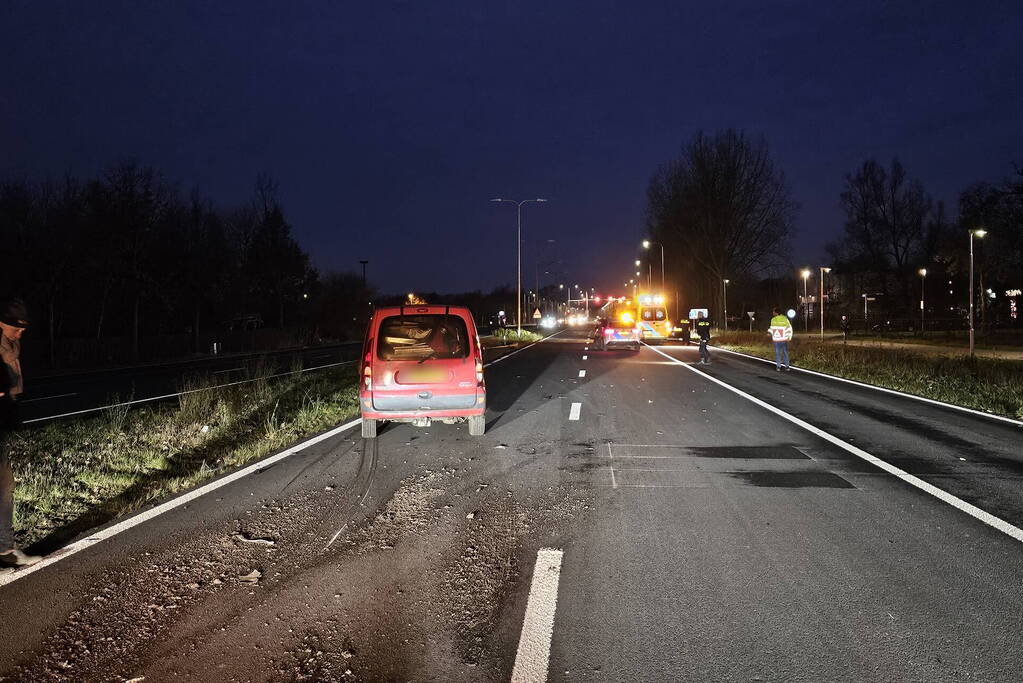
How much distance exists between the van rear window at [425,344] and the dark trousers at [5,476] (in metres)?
4.82

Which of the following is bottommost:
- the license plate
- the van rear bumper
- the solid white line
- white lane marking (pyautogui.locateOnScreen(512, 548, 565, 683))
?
white lane marking (pyautogui.locateOnScreen(512, 548, 565, 683))

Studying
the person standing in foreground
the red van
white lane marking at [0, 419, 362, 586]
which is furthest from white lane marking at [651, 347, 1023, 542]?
the person standing in foreground

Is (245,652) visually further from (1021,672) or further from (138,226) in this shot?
(138,226)

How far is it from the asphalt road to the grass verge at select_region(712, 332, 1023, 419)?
556 centimetres

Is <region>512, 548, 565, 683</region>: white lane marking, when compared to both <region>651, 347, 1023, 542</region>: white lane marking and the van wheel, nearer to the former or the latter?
<region>651, 347, 1023, 542</region>: white lane marking

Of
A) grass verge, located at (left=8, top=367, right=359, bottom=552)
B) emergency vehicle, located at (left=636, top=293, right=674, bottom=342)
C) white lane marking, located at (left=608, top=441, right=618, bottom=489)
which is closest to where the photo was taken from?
grass verge, located at (left=8, top=367, right=359, bottom=552)

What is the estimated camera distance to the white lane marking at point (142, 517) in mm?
5039

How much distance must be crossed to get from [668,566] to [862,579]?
4.05 feet

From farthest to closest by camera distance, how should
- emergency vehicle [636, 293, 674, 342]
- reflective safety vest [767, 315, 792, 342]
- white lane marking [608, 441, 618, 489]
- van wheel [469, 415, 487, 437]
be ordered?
1. emergency vehicle [636, 293, 674, 342]
2. reflective safety vest [767, 315, 792, 342]
3. van wheel [469, 415, 487, 437]
4. white lane marking [608, 441, 618, 489]

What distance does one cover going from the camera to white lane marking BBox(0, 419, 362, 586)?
5039 mm

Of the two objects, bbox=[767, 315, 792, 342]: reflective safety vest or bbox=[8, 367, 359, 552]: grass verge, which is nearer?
bbox=[8, 367, 359, 552]: grass verge

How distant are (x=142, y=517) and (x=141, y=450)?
Result: 3.43 m

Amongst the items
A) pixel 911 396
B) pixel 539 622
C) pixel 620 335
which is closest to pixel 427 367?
pixel 539 622

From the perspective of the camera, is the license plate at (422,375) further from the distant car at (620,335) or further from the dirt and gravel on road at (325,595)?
the distant car at (620,335)
